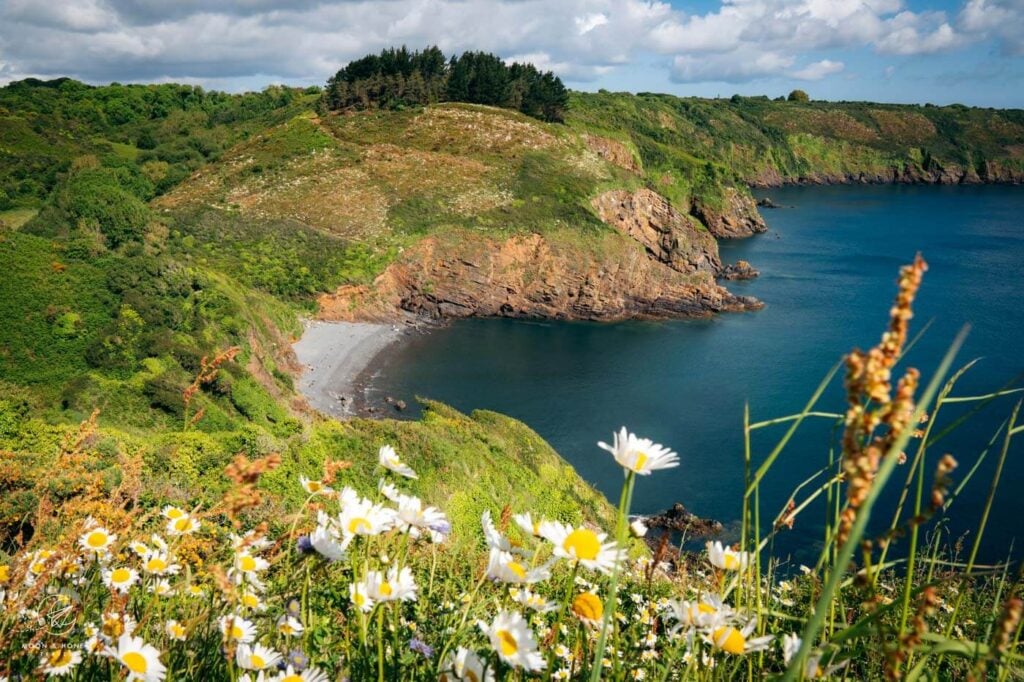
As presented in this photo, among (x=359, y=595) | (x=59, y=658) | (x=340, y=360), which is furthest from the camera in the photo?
(x=340, y=360)

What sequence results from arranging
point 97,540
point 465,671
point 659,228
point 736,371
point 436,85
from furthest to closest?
point 436,85 < point 659,228 < point 736,371 < point 97,540 < point 465,671

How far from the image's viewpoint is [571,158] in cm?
7212

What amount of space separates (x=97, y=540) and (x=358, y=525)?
166cm

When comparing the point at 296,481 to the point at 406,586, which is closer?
the point at 406,586

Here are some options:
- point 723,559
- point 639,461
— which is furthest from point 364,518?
point 723,559

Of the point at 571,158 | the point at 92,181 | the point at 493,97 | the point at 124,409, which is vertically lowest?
the point at 124,409

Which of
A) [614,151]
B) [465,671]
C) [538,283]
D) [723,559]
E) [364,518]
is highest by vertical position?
[614,151]

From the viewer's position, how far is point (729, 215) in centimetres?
8962

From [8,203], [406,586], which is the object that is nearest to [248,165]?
[8,203]

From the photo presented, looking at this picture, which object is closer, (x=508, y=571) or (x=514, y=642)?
(x=514, y=642)

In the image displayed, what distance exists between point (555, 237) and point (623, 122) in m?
59.4

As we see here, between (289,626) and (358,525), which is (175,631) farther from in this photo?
(358,525)

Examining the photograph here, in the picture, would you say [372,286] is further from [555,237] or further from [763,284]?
[763,284]

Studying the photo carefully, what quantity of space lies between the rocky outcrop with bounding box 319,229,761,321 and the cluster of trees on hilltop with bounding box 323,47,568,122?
2905cm
